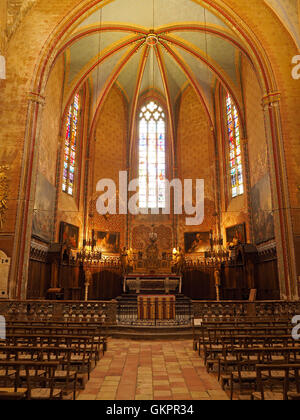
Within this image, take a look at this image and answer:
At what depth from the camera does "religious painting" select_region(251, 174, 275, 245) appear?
15.4 meters

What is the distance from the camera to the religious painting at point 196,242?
827 inches

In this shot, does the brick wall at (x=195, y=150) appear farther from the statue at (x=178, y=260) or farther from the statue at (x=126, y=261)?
the statue at (x=126, y=261)

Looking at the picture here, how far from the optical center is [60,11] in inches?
584

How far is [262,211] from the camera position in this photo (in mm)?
16406

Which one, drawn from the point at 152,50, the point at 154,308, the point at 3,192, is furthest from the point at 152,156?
the point at 154,308

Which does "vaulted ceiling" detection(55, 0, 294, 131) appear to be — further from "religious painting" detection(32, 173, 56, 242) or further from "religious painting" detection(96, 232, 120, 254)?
"religious painting" detection(96, 232, 120, 254)

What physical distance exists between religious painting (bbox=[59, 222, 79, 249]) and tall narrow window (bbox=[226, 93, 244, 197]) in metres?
10.3

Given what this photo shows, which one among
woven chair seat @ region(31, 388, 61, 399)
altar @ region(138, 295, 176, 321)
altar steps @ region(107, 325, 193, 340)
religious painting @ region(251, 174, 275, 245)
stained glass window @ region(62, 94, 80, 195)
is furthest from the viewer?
stained glass window @ region(62, 94, 80, 195)

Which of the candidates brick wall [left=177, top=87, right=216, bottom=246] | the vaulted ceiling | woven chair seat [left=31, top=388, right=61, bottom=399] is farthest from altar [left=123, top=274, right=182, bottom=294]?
woven chair seat [left=31, top=388, right=61, bottom=399]

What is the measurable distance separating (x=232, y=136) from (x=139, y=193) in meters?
7.54

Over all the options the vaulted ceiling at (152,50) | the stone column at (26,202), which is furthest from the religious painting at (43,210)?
the vaulted ceiling at (152,50)
